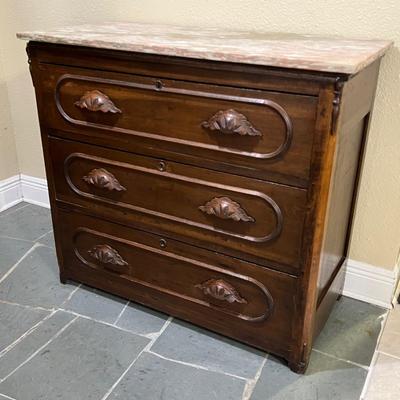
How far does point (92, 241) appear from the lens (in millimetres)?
1723

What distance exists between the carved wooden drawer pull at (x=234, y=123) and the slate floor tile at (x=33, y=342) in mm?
924

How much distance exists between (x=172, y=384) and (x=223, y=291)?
1.03ft

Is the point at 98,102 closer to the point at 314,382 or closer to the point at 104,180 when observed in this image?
the point at 104,180

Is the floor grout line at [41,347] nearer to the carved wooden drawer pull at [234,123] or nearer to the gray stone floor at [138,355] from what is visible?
the gray stone floor at [138,355]

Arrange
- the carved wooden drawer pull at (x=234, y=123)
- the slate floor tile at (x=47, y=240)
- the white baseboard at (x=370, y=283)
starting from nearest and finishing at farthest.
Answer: the carved wooden drawer pull at (x=234, y=123), the white baseboard at (x=370, y=283), the slate floor tile at (x=47, y=240)

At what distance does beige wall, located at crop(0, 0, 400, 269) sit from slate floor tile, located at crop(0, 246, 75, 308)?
1.02 metres

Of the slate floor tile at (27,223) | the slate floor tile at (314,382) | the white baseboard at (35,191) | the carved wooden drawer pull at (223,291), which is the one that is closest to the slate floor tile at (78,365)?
the carved wooden drawer pull at (223,291)

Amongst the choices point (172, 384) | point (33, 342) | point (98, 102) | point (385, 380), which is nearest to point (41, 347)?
point (33, 342)

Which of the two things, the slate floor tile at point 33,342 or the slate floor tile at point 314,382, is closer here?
the slate floor tile at point 314,382

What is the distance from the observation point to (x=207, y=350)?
1569mm

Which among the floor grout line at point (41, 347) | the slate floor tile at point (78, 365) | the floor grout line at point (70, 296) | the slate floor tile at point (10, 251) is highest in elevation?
the slate floor tile at point (78, 365)

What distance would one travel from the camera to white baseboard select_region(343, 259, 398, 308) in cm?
176

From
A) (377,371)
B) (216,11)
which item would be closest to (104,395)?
(377,371)

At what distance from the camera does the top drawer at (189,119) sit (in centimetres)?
119
